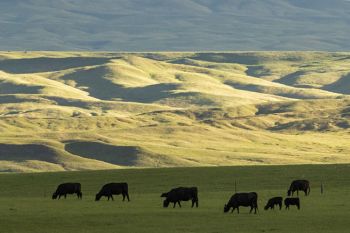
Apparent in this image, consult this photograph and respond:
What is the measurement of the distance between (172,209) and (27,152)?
127m

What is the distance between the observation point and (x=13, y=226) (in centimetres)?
4125

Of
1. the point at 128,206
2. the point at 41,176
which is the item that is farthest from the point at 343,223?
the point at 41,176

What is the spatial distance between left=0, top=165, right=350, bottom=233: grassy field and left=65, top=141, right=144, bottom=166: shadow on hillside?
8778cm

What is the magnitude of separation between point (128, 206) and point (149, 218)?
655 cm

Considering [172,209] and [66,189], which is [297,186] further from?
[66,189]

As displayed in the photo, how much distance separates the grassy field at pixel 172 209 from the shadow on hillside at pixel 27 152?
9135 cm

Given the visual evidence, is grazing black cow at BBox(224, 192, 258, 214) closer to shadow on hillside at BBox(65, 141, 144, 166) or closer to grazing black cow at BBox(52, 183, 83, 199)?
grazing black cow at BBox(52, 183, 83, 199)

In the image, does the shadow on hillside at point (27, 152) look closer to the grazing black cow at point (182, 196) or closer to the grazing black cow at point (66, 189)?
the grazing black cow at point (66, 189)

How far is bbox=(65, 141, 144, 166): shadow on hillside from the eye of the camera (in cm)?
16806

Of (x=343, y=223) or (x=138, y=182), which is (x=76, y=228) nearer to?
(x=343, y=223)

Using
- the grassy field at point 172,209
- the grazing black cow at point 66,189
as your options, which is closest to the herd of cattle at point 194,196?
the grazing black cow at point 66,189

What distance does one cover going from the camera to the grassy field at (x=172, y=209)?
41094mm

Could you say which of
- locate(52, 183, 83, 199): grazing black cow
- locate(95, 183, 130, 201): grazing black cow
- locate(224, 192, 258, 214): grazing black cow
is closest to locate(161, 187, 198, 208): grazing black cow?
locate(224, 192, 258, 214): grazing black cow

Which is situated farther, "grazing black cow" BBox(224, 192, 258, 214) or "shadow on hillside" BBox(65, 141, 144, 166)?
"shadow on hillside" BBox(65, 141, 144, 166)
